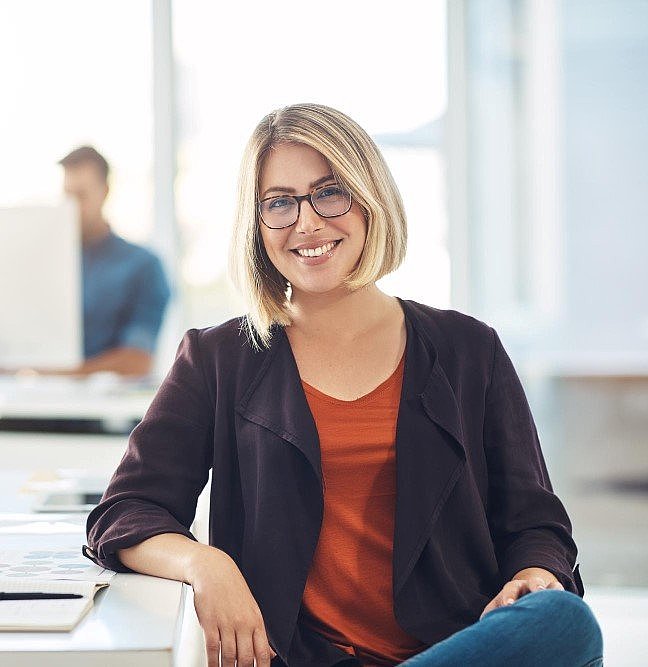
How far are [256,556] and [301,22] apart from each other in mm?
3469

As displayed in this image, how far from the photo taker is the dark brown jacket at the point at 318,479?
4.43ft

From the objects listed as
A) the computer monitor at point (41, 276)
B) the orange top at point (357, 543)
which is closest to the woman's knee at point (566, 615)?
the orange top at point (357, 543)

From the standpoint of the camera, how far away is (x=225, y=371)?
1461 millimetres

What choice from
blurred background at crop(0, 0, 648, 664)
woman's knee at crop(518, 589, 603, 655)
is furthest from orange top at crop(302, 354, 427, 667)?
blurred background at crop(0, 0, 648, 664)

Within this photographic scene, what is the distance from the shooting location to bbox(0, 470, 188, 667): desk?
0.96 metres

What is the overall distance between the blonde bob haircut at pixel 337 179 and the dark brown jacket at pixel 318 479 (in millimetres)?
82

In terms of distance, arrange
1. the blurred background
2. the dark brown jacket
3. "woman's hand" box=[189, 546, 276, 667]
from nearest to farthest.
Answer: "woman's hand" box=[189, 546, 276, 667]
the dark brown jacket
the blurred background

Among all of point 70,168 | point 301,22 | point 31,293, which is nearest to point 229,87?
point 301,22

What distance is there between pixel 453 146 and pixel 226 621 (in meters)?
3.36

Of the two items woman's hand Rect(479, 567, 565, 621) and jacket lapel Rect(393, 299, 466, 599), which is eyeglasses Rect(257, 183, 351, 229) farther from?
woman's hand Rect(479, 567, 565, 621)

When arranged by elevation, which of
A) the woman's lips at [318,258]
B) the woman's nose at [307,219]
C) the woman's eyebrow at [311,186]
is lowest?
Answer: the woman's lips at [318,258]

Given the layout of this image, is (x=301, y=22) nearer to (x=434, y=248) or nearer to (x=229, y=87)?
(x=229, y=87)

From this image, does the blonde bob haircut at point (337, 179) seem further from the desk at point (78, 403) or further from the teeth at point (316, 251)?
the desk at point (78, 403)

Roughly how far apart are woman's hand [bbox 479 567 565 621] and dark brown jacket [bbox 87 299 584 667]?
0.9 inches
